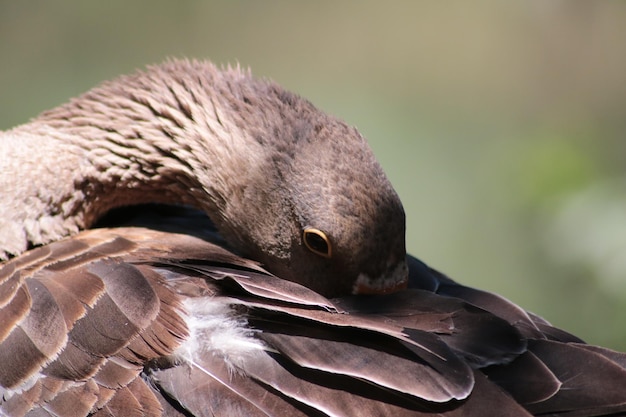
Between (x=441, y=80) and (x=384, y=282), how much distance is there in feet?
20.0

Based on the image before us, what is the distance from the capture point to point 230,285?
3.01 meters

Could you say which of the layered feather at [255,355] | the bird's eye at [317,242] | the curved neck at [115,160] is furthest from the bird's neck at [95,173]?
the layered feather at [255,355]

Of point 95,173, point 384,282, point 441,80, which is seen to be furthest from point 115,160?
point 441,80

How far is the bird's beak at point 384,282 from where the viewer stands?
10.7 feet

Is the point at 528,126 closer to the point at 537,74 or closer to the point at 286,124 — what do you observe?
the point at 537,74

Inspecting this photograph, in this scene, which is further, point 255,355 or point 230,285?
point 230,285

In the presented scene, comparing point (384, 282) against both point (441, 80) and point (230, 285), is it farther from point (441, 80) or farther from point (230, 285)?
point (441, 80)

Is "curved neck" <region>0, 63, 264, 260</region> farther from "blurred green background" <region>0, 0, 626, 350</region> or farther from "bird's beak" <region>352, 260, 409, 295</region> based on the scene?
"blurred green background" <region>0, 0, 626, 350</region>

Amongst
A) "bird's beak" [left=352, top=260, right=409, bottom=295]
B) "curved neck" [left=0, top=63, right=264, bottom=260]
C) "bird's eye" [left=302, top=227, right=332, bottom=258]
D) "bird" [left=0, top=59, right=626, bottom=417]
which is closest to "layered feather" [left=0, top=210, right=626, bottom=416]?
"bird" [left=0, top=59, right=626, bottom=417]

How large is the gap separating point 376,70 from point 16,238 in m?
5.87

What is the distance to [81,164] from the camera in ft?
12.6

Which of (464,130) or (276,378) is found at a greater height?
(464,130)

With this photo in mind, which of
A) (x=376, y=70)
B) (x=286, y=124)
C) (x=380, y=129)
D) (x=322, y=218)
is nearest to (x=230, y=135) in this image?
(x=286, y=124)

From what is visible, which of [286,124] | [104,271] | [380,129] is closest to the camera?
[104,271]
